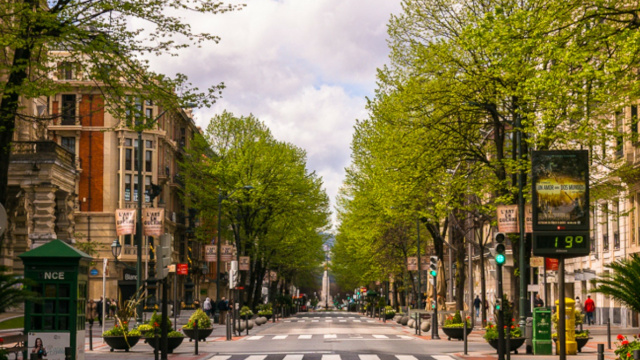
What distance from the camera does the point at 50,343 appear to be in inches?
707

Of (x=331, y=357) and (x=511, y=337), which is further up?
(x=511, y=337)

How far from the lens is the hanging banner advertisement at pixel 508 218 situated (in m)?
30.8

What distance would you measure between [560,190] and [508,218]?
14.1 metres

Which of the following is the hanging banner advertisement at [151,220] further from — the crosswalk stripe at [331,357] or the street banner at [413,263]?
the street banner at [413,263]

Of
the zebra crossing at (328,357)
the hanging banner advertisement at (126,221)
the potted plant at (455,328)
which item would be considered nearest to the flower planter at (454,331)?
the potted plant at (455,328)

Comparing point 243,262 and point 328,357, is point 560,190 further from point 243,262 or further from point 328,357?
point 243,262

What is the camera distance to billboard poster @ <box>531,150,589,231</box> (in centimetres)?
1677

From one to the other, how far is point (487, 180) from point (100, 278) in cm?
4630

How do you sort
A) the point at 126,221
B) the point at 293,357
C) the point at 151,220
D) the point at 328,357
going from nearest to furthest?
the point at 328,357 → the point at 293,357 → the point at 151,220 → the point at 126,221

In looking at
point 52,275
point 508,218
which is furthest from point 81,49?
point 508,218

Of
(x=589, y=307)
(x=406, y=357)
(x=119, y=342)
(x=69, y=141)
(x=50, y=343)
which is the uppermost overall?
(x=69, y=141)

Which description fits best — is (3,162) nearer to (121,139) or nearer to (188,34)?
(188,34)

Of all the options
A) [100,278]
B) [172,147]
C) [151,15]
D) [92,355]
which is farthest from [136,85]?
[172,147]

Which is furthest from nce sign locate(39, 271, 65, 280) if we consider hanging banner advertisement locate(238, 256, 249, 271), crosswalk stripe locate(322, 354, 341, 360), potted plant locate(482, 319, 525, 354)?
hanging banner advertisement locate(238, 256, 249, 271)
